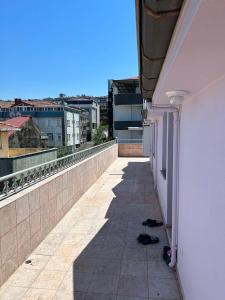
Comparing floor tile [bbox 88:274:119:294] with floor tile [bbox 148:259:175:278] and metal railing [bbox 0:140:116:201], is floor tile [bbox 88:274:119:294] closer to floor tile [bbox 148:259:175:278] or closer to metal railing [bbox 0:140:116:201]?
floor tile [bbox 148:259:175:278]

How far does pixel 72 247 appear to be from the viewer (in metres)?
5.12

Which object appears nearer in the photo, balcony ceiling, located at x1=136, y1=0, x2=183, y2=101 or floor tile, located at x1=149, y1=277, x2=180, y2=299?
balcony ceiling, located at x1=136, y1=0, x2=183, y2=101

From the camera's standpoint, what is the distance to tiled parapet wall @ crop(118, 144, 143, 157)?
19.3m

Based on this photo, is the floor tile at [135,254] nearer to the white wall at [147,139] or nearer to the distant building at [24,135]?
the white wall at [147,139]

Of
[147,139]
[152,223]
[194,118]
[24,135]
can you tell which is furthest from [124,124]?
[194,118]

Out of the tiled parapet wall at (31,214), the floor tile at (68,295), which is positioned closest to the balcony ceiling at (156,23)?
the tiled parapet wall at (31,214)

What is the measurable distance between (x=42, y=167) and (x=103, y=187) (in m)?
4.76

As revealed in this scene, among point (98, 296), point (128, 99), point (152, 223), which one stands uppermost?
point (128, 99)

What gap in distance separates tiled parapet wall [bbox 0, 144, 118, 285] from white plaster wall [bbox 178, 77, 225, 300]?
255 centimetres

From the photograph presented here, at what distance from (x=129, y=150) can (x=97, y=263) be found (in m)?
15.1

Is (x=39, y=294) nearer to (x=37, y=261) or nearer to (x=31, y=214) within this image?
(x=37, y=261)

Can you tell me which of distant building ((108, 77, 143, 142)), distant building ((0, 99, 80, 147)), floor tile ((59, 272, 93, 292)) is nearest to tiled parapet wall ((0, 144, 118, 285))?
floor tile ((59, 272, 93, 292))

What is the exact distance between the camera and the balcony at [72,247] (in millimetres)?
3838

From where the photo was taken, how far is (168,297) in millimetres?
3660
